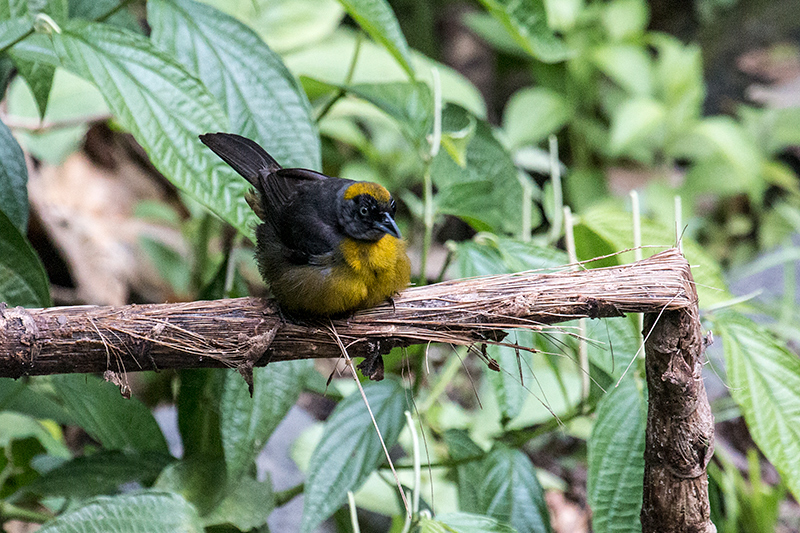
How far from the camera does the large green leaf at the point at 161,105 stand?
1459mm

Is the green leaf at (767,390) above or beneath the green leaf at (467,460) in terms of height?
above

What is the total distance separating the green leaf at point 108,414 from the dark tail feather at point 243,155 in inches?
28.5

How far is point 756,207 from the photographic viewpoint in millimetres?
5270

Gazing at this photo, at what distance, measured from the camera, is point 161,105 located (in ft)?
4.97

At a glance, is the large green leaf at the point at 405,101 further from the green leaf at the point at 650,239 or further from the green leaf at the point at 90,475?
the green leaf at the point at 90,475

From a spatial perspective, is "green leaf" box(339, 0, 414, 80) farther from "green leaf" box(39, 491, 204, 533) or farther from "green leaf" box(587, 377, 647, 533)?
"green leaf" box(39, 491, 204, 533)

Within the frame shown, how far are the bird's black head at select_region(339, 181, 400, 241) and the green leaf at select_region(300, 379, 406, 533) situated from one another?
46 cm

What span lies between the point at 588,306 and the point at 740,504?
186cm

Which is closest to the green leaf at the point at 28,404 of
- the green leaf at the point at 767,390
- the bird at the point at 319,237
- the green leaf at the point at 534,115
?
the bird at the point at 319,237

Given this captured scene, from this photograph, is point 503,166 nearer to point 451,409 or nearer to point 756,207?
point 451,409

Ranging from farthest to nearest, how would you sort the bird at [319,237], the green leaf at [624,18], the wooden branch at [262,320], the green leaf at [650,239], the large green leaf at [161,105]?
the green leaf at [624,18]
the green leaf at [650,239]
the bird at [319,237]
the large green leaf at [161,105]
the wooden branch at [262,320]

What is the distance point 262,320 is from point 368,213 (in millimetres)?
404

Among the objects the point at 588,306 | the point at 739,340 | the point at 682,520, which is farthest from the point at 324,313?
the point at 739,340

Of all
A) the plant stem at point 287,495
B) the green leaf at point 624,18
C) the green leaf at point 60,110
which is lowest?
the plant stem at point 287,495
